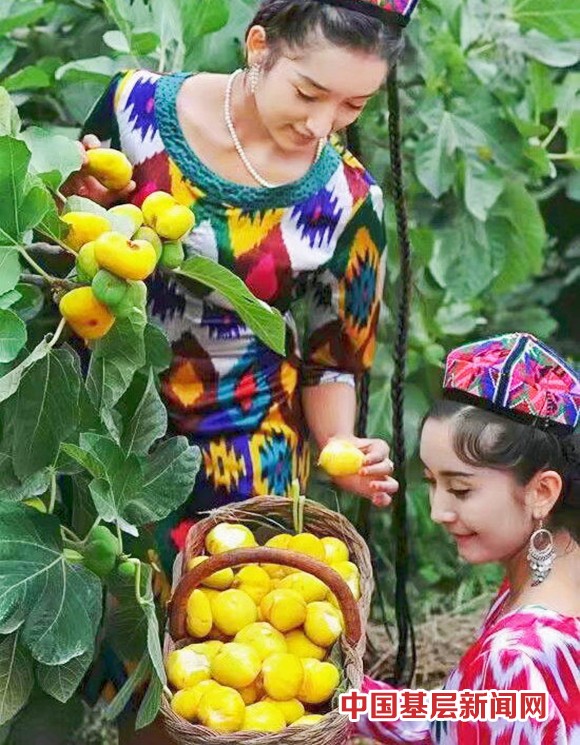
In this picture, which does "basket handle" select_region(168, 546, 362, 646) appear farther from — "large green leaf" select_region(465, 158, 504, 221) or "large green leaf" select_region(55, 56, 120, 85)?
"large green leaf" select_region(465, 158, 504, 221)

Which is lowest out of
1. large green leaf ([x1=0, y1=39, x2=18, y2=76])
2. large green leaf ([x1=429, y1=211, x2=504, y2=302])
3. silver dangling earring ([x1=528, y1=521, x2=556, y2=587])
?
large green leaf ([x1=429, y1=211, x2=504, y2=302])

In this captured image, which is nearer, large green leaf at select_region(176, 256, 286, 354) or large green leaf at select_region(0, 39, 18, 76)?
large green leaf at select_region(176, 256, 286, 354)

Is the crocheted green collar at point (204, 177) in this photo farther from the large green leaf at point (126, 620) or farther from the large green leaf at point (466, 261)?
the large green leaf at point (466, 261)

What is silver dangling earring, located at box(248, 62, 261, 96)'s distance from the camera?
1.62 m

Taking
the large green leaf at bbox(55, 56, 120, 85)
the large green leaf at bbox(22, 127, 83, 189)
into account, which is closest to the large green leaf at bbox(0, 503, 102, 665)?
the large green leaf at bbox(22, 127, 83, 189)

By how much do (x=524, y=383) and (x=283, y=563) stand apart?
36 centimetres

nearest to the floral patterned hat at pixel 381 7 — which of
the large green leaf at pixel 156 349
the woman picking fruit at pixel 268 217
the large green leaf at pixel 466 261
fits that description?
the woman picking fruit at pixel 268 217

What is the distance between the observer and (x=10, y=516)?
1.34 m

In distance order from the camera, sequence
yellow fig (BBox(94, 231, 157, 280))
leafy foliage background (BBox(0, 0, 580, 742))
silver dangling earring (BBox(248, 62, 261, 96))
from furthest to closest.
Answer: leafy foliage background (BBox(0, 0, 580, 742)) → silver dangling earring (BBox(248, 62, 261, 96)) → yellow fig (BBox(94, 231, 157, 280))

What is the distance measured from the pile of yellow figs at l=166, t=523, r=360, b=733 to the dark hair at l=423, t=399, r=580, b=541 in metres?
0.20

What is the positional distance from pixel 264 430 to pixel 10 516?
50cm

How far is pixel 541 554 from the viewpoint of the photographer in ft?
5.02

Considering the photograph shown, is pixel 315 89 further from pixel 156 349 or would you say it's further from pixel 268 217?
pixel 156 349

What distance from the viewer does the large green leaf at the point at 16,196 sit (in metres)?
1.27
